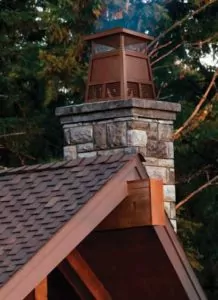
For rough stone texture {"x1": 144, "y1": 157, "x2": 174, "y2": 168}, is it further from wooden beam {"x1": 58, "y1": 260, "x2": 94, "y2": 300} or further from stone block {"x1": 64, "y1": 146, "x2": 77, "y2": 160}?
wooden beam {"x1": 58, "y1": 260, "x2": 94, "y2": 300}

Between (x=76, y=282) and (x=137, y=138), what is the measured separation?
132 cm

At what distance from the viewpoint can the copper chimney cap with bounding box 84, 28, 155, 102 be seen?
770 cm

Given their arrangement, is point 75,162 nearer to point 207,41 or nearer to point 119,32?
point 119,32

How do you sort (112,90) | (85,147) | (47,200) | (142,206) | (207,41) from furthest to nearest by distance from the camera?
(207,41) < (112,90) < (85,147) < (142,206) < (47,200)

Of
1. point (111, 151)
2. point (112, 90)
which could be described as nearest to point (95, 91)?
point (112, 90)

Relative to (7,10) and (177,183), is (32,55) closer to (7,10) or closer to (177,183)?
(7,10)

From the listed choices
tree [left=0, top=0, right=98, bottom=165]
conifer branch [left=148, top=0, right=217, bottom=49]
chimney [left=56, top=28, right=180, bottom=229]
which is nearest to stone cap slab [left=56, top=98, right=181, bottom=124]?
chimney [left=56, top=28, right=180, bottom=229]

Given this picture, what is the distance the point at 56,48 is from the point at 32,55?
441 millimetres

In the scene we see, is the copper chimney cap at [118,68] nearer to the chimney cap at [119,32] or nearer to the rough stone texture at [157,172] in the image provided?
the chimney cap at [119,32]

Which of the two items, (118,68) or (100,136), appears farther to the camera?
(118,68)

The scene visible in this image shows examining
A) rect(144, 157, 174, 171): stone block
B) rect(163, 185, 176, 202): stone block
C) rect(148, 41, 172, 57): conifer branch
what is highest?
rect(148, 41, 172, 57): conifer branch

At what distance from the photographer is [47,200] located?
5797mm

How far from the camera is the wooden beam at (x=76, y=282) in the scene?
6812mm

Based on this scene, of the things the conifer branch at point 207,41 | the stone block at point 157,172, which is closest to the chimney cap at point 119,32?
the stone block at point 157,172
